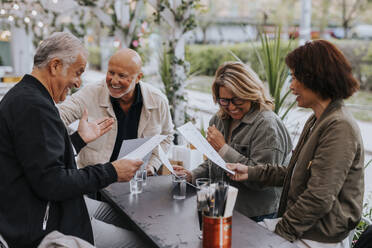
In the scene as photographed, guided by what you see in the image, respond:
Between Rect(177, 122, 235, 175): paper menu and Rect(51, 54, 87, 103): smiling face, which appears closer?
Rect(51, 54, 87, 103): smiling face

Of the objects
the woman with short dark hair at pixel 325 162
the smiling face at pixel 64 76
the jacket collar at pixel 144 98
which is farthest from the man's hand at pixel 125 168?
the jacket collar at pixel 144 98

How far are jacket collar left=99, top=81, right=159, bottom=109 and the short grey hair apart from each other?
40.6 inches

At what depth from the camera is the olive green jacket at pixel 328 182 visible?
1.48m

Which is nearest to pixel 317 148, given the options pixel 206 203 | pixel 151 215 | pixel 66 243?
pixel 206 203

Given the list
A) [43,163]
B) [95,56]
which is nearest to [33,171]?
[43,163]

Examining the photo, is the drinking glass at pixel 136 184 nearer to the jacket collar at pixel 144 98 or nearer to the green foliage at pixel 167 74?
the jacket collar at pixel 144 98

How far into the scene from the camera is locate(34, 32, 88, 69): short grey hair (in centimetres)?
144

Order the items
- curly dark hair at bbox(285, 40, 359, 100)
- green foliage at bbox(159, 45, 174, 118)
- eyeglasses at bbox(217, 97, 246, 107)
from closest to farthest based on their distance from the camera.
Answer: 1. curly dark hair at bbox(285, 40, 359, 100)
2. eyeglasses at bbox(217, 97, 246, 107)
3. green foliage at bbox(159, 45, 174, 118)

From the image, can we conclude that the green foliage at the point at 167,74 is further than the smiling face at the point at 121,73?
Yes

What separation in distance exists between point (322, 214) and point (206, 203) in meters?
0.56

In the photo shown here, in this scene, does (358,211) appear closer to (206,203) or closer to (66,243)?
(206,203)

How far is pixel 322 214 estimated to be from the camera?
1.51 m

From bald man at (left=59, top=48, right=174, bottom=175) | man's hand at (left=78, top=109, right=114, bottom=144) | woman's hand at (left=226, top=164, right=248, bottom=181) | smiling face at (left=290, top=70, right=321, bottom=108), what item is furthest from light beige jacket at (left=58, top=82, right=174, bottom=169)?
smiling face at (left=290, top=70, right=321, bottom=108)

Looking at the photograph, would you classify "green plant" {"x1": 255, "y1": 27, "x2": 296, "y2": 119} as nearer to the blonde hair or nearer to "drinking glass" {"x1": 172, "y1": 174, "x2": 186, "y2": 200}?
the blonde hair
